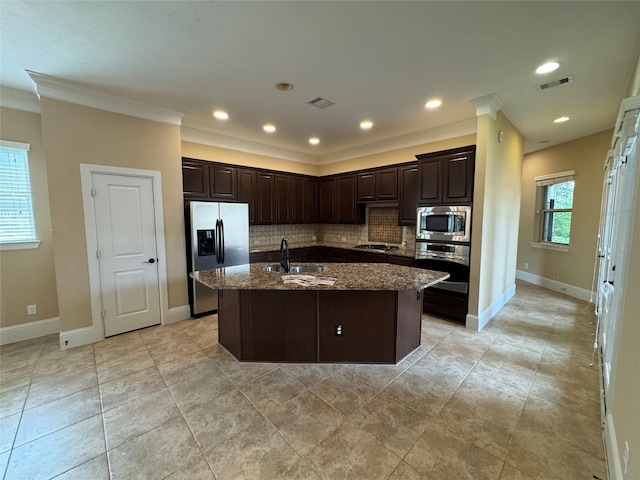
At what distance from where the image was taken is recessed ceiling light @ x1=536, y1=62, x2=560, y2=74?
2.34 meters

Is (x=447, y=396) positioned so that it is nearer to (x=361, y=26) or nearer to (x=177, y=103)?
(x=361, y=26)

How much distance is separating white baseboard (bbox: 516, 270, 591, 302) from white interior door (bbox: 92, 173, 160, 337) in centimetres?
691

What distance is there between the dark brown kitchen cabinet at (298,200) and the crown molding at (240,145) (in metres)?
0.56

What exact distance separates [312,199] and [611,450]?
16.6 feet

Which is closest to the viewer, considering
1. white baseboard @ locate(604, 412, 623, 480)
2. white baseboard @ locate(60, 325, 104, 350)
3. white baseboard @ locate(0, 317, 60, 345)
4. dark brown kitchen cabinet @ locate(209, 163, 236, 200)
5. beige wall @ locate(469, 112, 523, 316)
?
white baseboard @ locate(604, 412, 623, 480)

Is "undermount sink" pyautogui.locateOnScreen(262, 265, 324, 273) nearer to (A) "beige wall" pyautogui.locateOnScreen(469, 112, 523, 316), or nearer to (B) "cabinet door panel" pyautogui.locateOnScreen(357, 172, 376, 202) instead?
(A) "beige wall" pyautogui.locateOnScreen(469, 112, 523, 316)

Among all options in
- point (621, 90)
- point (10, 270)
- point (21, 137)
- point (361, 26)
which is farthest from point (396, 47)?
point (10, 270)

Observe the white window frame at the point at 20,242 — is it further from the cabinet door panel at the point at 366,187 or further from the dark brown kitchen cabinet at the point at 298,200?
the cabinet door panel at the point at 366,187

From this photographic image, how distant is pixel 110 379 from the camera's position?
2402mm

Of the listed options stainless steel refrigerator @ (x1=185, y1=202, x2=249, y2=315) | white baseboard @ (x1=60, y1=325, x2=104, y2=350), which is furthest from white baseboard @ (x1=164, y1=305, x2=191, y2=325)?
white baseboard @ (x1=60, y1=325, x2=104, y2=350)

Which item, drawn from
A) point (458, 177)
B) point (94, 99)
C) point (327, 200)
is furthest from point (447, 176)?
point (94, 99)

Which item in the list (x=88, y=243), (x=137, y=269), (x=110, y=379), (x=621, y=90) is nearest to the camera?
(x=110, y=379)

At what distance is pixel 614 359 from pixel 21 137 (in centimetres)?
600

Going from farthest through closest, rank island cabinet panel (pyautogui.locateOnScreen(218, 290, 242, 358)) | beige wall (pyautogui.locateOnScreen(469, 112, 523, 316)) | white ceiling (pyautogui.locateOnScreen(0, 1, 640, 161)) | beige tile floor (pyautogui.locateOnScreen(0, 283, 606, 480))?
beige wall (pyautogui.locateOnScreen(469, 112, 523, 316)), island cabinet panel (pyautogui.locateOnScreen(218, 290, 242, 358)), white ceiling (pyautogui.locateOnScreen(0, 1, 640, 161)), beige tile floor (pyautogui.locateOnScreen(0, 283, 606, 480))
